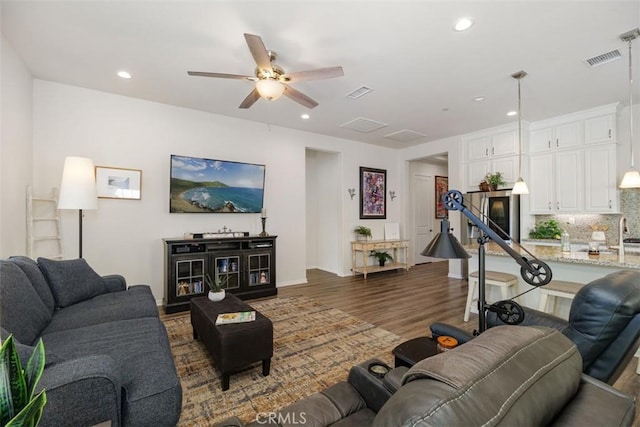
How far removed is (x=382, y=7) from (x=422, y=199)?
20.0ft

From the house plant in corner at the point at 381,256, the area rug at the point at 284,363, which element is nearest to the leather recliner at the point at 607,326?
the area rug at the point at 284,363

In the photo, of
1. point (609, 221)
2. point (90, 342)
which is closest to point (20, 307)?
point (90, 342)

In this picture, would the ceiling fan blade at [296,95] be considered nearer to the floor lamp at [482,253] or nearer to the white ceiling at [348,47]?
the white ceiling at [348,47]

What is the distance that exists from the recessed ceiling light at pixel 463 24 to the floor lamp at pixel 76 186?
390 centimetres

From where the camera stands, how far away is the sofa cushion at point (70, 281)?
7.97ft

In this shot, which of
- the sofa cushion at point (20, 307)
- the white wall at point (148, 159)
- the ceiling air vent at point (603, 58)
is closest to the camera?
the sofa cushion at point (20, 307)

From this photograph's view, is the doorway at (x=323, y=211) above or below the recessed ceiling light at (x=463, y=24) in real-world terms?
below

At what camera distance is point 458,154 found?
565cm

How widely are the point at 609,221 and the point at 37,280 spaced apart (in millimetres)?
7020

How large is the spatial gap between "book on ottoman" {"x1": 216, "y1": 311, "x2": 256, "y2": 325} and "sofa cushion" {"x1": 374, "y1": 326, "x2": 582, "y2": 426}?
192 cm

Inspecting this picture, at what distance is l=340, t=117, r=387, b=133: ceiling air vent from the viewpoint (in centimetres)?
481

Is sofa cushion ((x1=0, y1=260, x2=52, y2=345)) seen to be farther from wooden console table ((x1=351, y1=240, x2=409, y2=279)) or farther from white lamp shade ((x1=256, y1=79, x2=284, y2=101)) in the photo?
wooden console table ((x1=351, y1=240, x2=409, y2=279))

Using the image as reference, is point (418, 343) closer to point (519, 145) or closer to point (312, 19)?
point (312, 19)

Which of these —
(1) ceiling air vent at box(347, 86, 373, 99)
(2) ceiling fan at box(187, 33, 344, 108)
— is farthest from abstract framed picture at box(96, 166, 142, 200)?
(1) ceiling air vent at box(347, 86, 373, 99)
